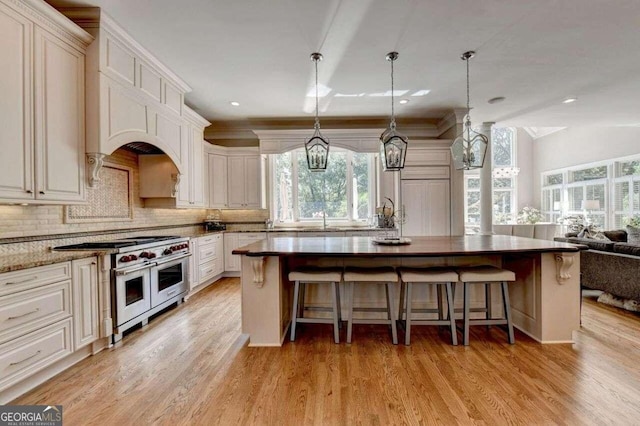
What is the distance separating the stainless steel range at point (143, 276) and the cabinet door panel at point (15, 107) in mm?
781

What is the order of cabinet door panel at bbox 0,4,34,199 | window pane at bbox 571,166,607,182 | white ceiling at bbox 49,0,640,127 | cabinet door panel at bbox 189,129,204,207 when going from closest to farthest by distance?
cabinet door panel at bbox 0,4,34,199 < white ceiling at bbox 49,0,640,127 < cabinet door panel at bbox 189,129,204,207 < window pane at bbox 571,166,607,182

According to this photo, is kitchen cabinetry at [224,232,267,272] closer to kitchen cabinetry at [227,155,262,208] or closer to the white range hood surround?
kitchen cabinetry at [227,155,262,208]

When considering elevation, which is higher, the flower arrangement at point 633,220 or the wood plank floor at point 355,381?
the flower arrangement at point 633,220

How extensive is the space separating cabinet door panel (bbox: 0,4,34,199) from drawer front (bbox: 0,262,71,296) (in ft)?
1.79

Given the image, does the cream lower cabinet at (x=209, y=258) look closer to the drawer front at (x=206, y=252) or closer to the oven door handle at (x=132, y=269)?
the drawer front at (x=206, y=252)

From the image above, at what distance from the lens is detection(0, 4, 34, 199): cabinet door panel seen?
2035 mm

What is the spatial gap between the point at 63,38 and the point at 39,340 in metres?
2.32

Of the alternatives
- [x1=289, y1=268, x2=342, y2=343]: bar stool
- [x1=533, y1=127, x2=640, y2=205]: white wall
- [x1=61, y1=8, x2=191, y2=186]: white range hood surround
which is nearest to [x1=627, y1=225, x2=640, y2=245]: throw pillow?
[x1=533, y1=127, x2=640, y2=205]: white wall

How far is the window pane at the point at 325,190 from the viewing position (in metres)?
5.83

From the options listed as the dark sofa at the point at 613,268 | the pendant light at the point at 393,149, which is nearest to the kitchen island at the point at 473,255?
the pendant light at the point at 393,149

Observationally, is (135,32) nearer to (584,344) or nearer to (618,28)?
(618,28)

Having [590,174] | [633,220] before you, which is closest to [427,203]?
[633,220]

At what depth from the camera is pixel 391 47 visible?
3.05 m

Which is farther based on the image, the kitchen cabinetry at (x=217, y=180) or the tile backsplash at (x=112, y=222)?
the kitchen cabinetry at (x=217, y=180)
